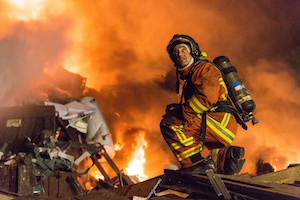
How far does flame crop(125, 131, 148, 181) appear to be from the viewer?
11.5 metres

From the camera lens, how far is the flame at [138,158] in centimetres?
1153

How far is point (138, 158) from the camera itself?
11.9 metres

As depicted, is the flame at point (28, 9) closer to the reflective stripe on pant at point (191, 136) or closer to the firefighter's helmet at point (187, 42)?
the firefighter's helmet at point (187, 42)

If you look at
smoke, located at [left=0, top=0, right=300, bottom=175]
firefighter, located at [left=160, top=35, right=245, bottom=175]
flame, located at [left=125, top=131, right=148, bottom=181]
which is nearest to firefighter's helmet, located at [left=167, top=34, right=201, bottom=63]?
firefighter, located at [left=160, top=35, right=245, bottom=175]

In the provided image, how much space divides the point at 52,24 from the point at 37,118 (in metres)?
2.91

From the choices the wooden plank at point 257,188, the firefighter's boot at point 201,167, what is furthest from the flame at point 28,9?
the wooden plank at point 257,188

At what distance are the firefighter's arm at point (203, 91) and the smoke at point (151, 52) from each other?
204 inches

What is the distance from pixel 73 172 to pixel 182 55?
523cm

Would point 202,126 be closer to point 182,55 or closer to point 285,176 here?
point 182,55

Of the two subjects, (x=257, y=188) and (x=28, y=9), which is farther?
(x=28, y=9)

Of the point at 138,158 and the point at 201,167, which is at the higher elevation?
the point at 138,158

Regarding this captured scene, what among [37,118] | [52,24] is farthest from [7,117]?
[52,24]

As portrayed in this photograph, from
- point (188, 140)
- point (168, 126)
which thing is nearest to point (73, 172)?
point (168, 126)

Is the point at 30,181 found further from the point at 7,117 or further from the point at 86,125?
the point at 86,125
